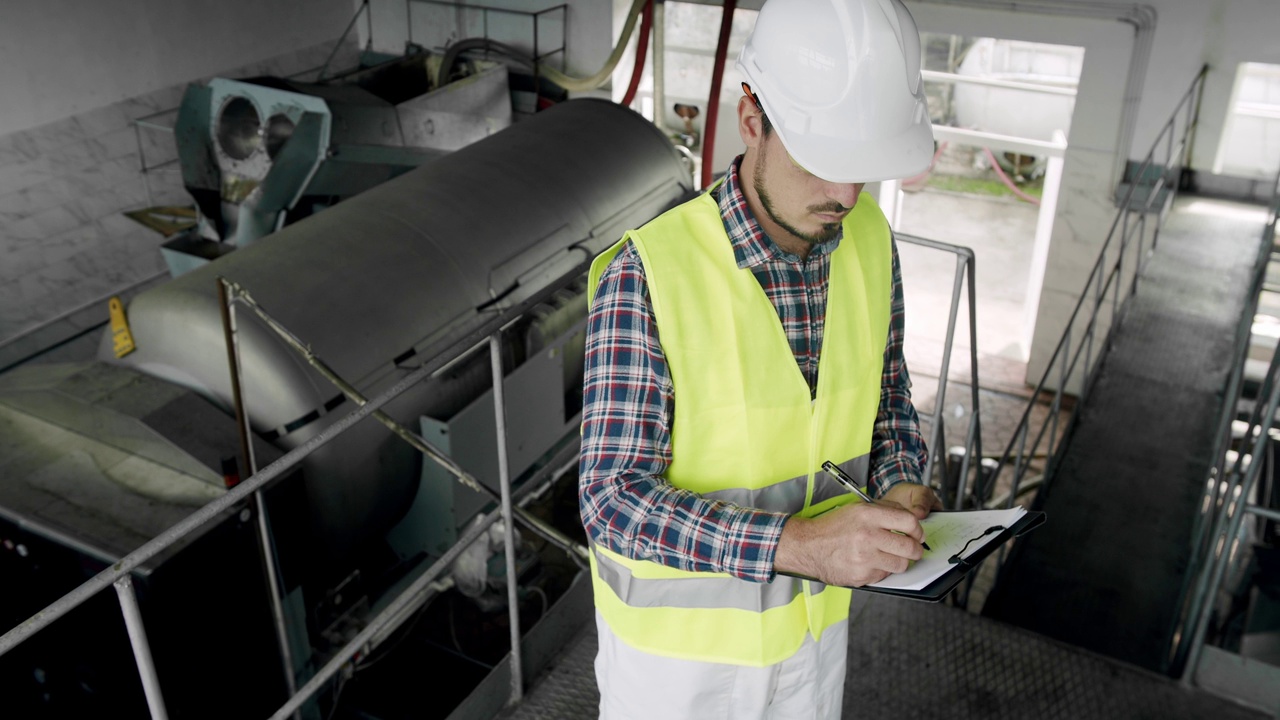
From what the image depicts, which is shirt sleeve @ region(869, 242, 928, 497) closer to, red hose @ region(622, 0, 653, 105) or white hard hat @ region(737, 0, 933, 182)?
white hard hat @ region(737, 0, 933, 182)

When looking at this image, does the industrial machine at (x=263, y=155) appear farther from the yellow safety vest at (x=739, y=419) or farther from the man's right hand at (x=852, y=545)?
the man's right hand at (x=852, y=545)

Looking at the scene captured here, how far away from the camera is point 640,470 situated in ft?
4.94

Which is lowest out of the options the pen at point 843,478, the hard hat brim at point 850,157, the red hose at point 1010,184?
the red hose at point 1010,184

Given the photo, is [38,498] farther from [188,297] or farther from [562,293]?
[562,293]

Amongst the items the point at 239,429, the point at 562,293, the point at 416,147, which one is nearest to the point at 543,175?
the point at 562,293

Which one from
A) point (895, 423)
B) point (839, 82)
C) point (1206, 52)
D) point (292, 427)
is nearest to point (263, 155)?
point (292, 427)

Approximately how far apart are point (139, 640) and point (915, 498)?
1.38 meters

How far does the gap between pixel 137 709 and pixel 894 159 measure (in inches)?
119

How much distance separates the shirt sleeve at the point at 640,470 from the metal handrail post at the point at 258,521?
219 centimetres

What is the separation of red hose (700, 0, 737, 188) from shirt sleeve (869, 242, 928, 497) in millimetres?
6440

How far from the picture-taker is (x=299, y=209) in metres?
5.83

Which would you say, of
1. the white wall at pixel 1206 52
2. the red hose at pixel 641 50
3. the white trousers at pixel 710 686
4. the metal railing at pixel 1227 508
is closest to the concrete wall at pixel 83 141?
Result: the red hose at pixel 641 50

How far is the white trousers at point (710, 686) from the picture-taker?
5.61ft

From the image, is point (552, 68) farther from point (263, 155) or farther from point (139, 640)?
point (139, 640)
